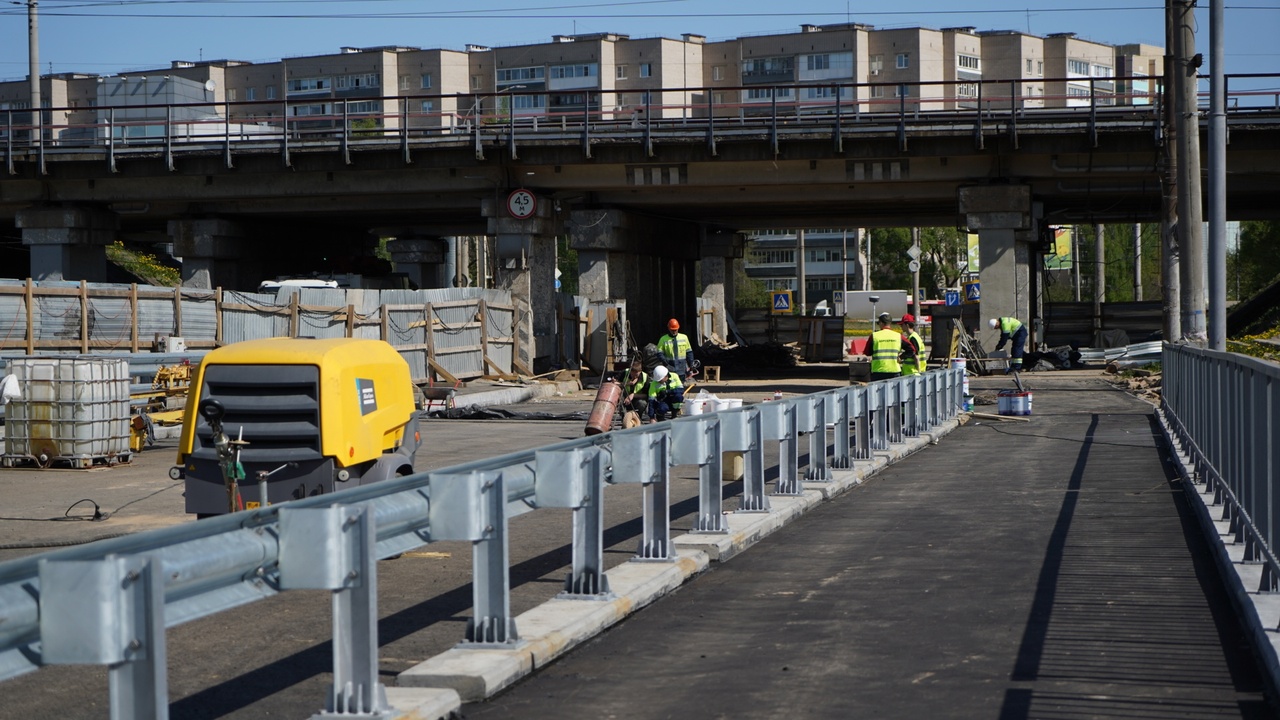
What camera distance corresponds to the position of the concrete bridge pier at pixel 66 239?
44.1 metres

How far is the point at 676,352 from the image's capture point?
23.7 meters

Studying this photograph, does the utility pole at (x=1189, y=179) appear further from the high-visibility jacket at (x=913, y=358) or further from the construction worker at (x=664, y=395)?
the construction worker at (x=664, y=395)

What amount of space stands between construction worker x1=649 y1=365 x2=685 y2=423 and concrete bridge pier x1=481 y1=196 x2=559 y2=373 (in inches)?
841

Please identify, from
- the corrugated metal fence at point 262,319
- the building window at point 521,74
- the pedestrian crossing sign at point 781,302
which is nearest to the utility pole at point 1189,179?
the corrugated metal fence at point 262,319

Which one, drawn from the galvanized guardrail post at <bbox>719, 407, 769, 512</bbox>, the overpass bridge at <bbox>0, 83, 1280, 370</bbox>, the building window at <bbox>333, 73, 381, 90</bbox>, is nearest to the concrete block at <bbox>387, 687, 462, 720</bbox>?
the galvanized guardrail post at <bbox>719, 407, 769, 512</bbox>

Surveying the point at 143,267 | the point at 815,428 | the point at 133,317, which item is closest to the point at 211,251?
the point at 143,267

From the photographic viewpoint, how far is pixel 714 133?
39344mm

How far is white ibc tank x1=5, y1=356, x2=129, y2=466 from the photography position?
61.5 feet

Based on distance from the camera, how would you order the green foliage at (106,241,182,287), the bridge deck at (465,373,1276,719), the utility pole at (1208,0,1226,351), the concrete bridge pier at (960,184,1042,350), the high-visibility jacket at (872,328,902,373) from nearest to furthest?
the bridge deck at (465,373,1276,719) < the utility pole at (1208,0,1226,351) < the high-visibility jacket at (872,328,902,373) < the concrete bridge pier at (960,184,1042,350) < the green foliage at (106,241,182,287)

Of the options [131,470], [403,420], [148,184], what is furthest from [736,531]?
[148,184]

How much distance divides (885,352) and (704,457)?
12.5 m

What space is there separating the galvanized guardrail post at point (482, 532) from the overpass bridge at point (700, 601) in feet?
A: 0.04

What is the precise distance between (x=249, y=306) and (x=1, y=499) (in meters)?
14.8

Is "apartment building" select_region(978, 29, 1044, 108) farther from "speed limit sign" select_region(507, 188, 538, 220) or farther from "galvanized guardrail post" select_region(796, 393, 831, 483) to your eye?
"galvanized guardrail post" select_region(796, 393, 831, 483)
